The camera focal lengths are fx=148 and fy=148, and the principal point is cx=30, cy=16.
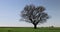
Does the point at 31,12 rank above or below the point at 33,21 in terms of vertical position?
above

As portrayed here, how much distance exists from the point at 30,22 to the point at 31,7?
3.18 meters

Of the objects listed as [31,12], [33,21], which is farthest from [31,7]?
[33,21]

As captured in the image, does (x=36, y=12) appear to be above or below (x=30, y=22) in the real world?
above

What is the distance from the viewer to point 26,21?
3091 centimetres

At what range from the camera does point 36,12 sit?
3128cm

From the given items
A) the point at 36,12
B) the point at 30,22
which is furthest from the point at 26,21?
the point at 36,12

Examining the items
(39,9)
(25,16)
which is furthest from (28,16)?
Answer: (39,9)

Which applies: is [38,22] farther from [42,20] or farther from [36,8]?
[36,8]

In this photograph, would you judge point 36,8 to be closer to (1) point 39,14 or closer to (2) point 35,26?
(1) point 39,14

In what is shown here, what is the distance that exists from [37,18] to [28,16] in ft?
6.42

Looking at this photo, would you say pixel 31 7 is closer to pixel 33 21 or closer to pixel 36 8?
pixel 36 8

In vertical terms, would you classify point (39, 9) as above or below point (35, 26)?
above

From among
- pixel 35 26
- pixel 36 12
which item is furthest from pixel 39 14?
pixel 35 26

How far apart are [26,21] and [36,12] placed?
2860 mm
